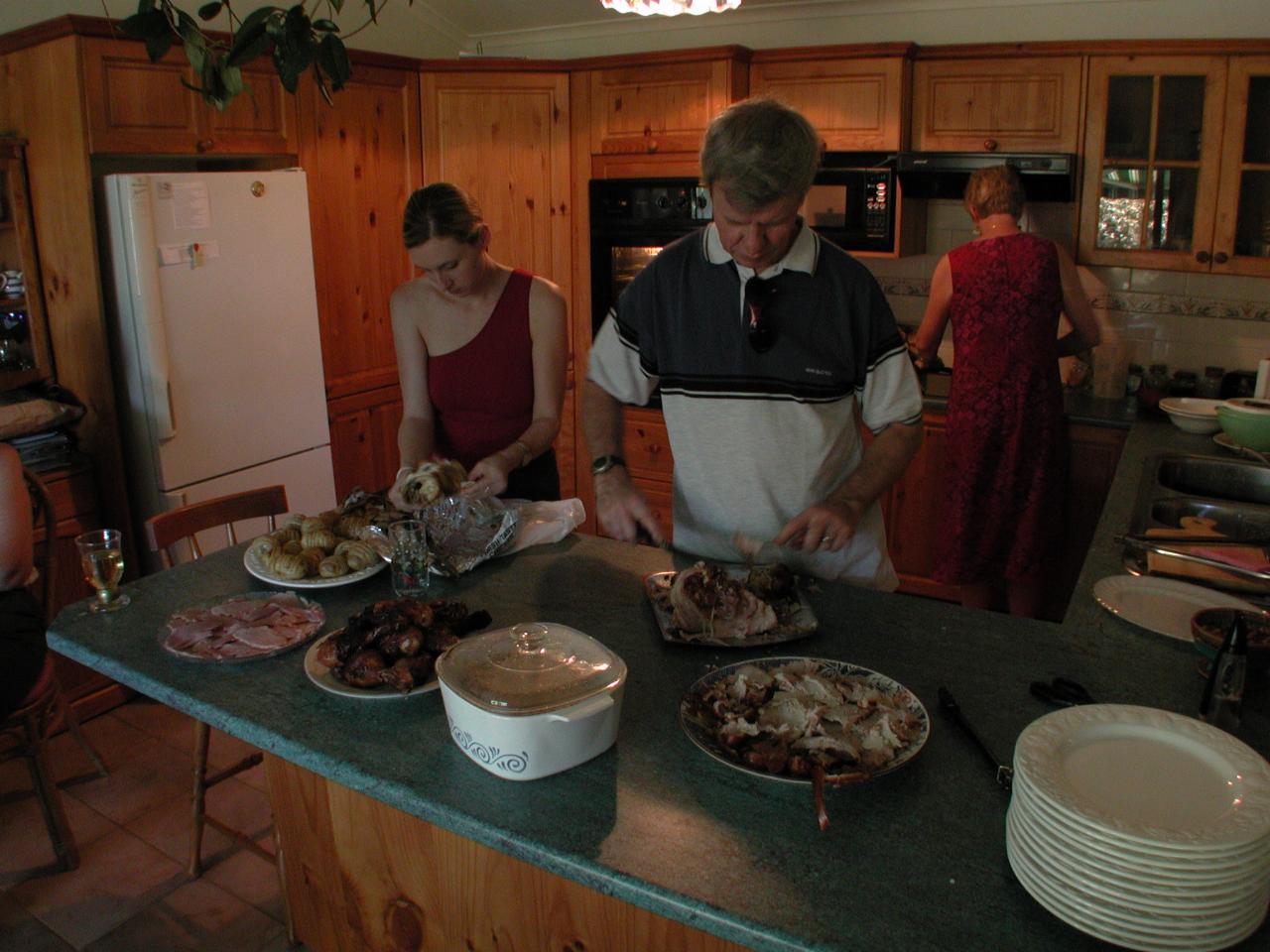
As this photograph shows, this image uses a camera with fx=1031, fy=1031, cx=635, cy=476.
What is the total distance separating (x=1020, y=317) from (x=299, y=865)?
8.19ft

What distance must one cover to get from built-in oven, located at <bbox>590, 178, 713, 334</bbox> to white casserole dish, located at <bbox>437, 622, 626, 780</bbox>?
2.75m

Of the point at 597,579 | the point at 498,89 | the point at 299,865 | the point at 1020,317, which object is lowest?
the point at 299,865

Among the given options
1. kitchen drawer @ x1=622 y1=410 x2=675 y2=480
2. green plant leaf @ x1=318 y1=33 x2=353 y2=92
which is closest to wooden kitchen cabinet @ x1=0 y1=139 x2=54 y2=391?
green plant leaf @ x1=318 y1=33 x2=353 y2=92

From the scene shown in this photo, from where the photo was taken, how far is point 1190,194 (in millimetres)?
3404

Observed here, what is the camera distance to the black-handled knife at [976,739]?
1.18m

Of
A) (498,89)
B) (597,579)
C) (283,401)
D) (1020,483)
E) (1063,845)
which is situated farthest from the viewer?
(498,89)

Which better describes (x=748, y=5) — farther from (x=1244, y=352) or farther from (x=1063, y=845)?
(x=1063, y=845)

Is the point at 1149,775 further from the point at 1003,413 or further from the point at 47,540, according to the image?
the point at 47,540

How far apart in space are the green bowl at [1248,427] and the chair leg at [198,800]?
2.70 metres

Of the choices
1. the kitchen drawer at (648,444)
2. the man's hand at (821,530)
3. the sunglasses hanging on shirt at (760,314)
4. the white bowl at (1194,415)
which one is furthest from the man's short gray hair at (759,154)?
the kitchen drawer at (648,444)

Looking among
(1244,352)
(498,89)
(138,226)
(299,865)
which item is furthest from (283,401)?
(1244,352)

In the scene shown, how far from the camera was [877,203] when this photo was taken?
12.1ft

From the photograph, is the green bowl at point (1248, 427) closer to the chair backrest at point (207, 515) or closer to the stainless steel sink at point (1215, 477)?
the stainless steel sink at point (1215, 477)

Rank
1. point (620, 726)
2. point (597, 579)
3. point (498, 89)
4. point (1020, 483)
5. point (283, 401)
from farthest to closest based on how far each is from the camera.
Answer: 1. point (498, 89)
2. point (283, 401)
3. point (1020, 483)
4. point (597, 579)
5. point (620, 726)
